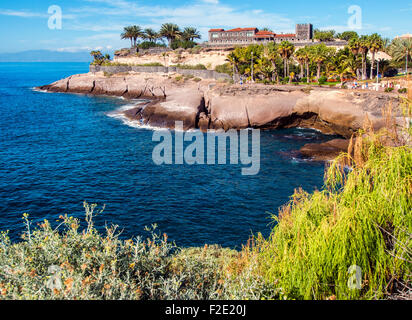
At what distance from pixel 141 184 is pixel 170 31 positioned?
339 ft

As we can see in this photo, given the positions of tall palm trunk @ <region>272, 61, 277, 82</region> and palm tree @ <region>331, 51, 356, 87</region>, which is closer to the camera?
palm tree @ <region>331, 51, 356, 87</region>

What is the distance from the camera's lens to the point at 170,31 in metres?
123

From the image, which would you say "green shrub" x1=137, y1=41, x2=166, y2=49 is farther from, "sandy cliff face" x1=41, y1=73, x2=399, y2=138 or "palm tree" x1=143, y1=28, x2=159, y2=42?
"sandy cliff face" x1=41, y1=73, x2=399, y2=138

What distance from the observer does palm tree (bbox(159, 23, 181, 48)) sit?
4855 inches

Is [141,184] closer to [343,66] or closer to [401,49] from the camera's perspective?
[343,66]

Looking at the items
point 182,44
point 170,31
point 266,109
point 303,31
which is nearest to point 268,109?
point 266,109

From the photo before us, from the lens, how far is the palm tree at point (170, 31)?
123312 mm

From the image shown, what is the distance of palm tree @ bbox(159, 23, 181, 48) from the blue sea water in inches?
3196

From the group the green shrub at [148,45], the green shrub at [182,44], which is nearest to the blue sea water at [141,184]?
the green shrub at [182,44]

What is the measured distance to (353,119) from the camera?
44.5m

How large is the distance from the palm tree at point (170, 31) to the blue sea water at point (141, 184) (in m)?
81.2

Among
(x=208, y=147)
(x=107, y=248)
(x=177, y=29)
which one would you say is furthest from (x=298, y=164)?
(x=177, y=29)

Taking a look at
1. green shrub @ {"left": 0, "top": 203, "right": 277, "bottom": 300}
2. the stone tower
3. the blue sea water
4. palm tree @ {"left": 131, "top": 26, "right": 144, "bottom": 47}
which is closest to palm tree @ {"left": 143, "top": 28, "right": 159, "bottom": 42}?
palm tree @ {"left": 131, "top": 26, "right": 144, "bottom": 47}

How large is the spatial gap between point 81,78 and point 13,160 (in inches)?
2541
